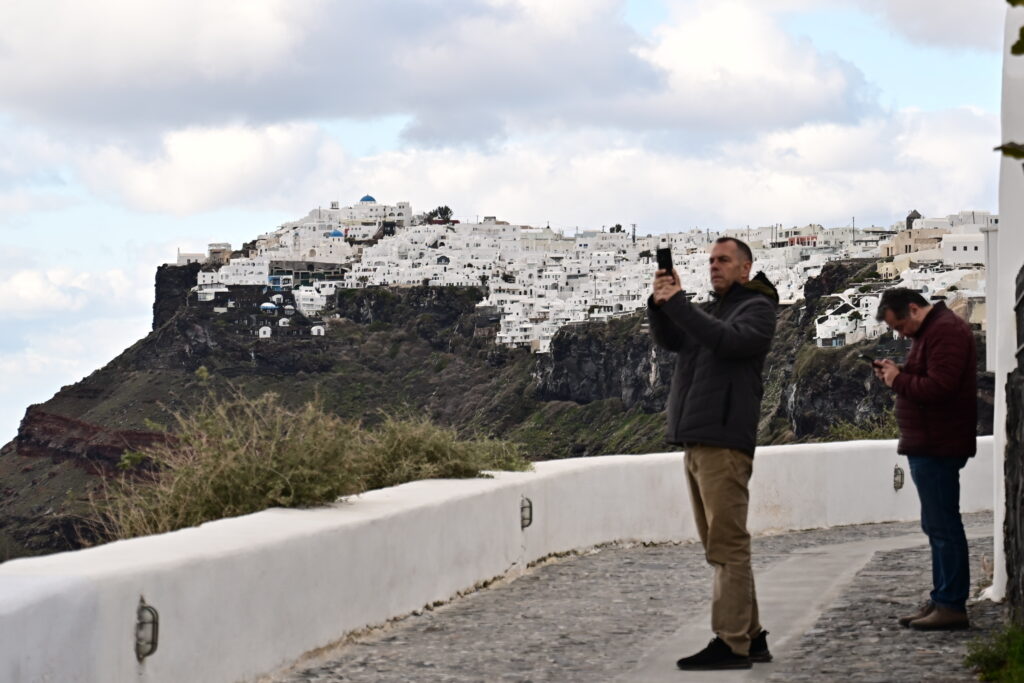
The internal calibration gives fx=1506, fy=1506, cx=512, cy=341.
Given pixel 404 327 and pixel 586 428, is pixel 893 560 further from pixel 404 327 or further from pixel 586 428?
pixel 404 327

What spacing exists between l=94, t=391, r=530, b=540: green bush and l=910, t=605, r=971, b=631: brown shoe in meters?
2.77

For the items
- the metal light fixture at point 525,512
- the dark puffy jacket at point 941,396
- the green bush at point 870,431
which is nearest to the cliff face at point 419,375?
the green bush at point 870,431

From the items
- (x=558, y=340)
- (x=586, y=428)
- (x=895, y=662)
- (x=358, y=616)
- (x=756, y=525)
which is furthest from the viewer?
(x=558, y=340)

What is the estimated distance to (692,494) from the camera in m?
6.03

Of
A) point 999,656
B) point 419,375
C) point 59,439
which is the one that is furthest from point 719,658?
point 419,375

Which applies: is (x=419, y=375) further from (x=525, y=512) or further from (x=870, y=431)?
(x=525, y=512)

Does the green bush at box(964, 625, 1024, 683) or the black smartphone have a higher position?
the black smartphone

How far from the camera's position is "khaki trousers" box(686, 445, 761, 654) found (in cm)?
576

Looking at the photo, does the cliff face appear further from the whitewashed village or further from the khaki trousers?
the khaki trousers

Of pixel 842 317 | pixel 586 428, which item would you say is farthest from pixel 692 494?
pixel 586 428

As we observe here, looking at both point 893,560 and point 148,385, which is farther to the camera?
point 148,385

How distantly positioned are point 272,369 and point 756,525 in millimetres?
153268

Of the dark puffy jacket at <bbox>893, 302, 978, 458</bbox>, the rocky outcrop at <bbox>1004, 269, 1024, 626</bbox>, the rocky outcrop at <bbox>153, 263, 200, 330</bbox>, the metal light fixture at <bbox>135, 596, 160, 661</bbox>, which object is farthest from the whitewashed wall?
the rocky outcrop at <bbox>153, 263, 200, 330</bbox>

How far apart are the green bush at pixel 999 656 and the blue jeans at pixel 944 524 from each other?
0.67 m
